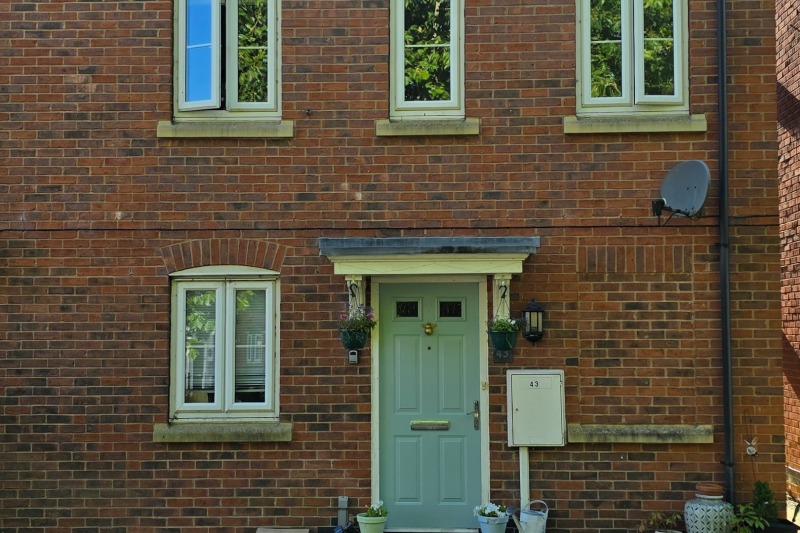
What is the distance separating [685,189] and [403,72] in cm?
272

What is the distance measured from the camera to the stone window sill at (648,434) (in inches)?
285

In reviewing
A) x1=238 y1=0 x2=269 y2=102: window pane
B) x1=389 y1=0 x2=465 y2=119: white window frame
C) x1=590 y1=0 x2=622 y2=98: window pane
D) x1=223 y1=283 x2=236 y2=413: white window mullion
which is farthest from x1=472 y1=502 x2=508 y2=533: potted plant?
x1=238 y1=0 x2=269 y2=102: window pane

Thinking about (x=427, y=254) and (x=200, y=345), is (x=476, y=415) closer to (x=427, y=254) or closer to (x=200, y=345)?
(x=427, y=254)

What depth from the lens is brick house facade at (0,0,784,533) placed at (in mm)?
7332

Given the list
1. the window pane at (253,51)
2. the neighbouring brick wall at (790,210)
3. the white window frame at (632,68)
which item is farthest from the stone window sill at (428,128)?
the neighbouring brick wall at (790,210)

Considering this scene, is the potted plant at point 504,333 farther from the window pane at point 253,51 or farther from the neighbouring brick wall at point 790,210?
the neighbouring brick wall at point 790,210

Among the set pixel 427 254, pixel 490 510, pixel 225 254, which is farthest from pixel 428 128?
pixel 490 510

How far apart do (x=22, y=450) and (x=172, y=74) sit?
12.0 ft

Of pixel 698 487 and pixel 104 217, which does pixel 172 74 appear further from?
pixel 698 487

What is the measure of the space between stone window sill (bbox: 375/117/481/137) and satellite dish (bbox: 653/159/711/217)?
5.60 feet

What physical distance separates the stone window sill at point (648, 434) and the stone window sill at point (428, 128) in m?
2.82

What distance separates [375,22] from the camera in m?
7.59

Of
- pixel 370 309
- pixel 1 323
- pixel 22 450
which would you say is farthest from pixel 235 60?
pixel 22 450

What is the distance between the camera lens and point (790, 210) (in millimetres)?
9805
